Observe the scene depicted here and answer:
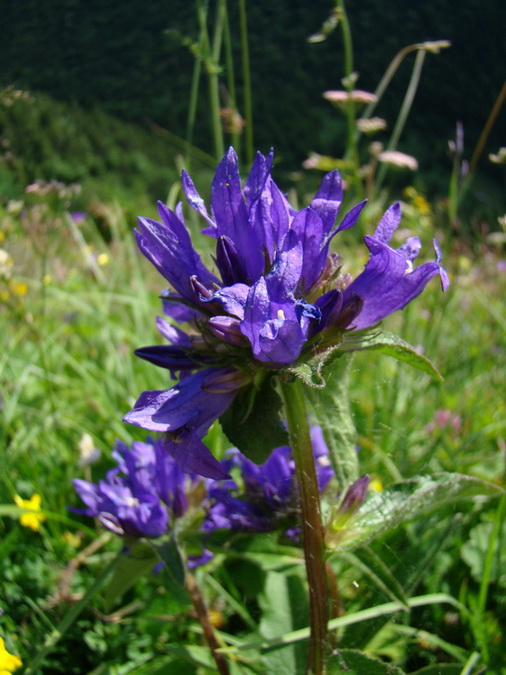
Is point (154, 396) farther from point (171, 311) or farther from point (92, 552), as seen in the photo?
point (92, 552)

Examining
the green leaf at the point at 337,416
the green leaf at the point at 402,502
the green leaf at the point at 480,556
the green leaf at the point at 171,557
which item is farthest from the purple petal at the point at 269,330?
the green leaf at the point at 480,556

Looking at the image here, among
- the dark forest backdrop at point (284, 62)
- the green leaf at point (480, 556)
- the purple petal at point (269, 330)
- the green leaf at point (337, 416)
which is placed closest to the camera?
the purple petal at point (269, 330)

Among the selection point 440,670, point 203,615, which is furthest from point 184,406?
point 440,670

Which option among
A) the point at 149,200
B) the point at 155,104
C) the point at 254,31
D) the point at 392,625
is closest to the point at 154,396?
Result: the point at 392,625

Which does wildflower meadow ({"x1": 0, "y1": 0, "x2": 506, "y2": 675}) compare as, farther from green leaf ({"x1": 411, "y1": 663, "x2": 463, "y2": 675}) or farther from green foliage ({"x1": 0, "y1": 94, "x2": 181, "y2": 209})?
green foliage ({"x1": 0, "y1": 94, "x2": 181, "y2": 209})

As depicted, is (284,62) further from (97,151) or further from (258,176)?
(258,176)

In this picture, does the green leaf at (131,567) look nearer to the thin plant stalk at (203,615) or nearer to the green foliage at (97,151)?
the thin plant stalk at (203,615)
